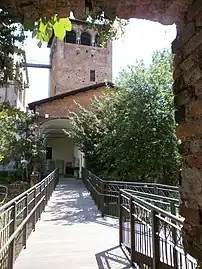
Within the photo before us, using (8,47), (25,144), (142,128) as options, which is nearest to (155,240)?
(8,47)

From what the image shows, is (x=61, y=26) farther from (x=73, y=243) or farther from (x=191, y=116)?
(x=73, y=243)

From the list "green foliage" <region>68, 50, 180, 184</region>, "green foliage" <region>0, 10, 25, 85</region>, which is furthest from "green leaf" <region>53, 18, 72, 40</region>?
"green foliage" <region>68, 50, 180, 184</region>

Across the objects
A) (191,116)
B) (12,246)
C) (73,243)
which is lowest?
(73,243)

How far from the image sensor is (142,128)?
11.0 m

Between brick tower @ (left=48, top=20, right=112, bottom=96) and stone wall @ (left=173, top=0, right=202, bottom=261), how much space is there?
2782cm

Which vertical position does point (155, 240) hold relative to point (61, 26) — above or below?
below

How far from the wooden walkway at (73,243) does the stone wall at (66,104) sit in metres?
10.8

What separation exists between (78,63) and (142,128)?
2061 cm

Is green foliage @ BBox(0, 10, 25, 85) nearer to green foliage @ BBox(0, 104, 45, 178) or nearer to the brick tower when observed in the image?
green foliage @ BBox(0, 104, 45, 178)

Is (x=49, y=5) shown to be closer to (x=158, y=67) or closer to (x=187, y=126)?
(x=187, y=126)

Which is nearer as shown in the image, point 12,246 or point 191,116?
point 191,116

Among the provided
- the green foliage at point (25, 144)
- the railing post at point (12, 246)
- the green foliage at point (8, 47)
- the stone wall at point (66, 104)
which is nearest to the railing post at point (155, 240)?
the railing post at point (12, 246)

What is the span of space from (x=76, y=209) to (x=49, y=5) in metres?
7.76

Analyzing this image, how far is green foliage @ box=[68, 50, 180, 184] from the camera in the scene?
11070 millimetres
